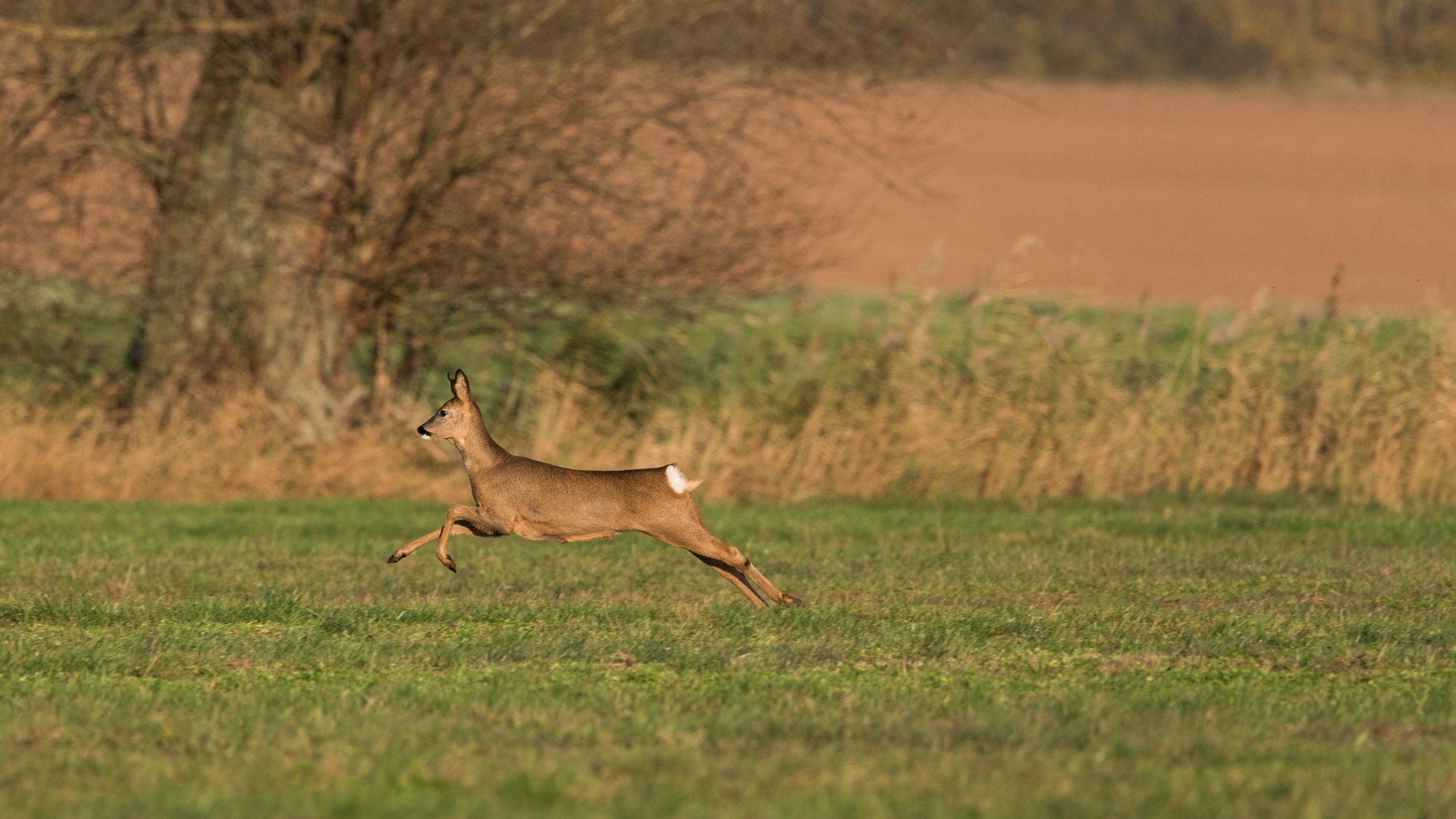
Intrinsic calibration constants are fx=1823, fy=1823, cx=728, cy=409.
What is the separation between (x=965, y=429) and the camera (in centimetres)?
1583

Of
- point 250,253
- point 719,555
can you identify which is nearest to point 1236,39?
point 250,253

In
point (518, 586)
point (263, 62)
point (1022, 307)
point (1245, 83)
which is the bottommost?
point (518, 586)

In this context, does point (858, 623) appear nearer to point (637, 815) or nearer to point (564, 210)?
point (637, 815)

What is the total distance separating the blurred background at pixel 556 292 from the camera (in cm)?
1570

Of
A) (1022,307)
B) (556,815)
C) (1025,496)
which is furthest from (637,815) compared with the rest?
(1022,307)

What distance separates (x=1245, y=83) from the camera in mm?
65312

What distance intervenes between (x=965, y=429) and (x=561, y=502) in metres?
7.88

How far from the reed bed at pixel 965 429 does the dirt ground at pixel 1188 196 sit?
20.1 meters

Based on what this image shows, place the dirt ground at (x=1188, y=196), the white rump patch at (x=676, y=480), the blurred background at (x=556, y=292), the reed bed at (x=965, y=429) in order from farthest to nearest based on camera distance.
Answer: the dirt ground at (x=1188, y=196) < the blurred background at (x=556, y=292) < the reed bed at (x=965, y=429) < the white rump patch at (x=676, y=480)

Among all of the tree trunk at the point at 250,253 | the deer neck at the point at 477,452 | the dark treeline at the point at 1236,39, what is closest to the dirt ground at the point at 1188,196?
the dark treeline at the point at 1236,39

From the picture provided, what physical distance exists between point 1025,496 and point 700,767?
33.7 feet

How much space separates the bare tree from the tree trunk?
21 millimetres

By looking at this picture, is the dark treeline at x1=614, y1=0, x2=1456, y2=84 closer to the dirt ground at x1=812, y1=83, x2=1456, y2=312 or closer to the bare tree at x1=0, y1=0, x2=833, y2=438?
the dirt ground at x1=812, y1=83, x2=1456, y2=312

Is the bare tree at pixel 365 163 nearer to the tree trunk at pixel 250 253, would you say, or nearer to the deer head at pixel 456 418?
the tree trunk at pixel 250 253
